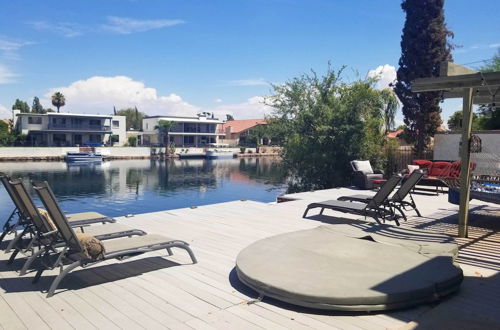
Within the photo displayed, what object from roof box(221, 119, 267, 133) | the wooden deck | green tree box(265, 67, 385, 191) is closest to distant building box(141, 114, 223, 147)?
roof box(221, 119, 267, 133)

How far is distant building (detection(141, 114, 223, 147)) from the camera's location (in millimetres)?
73875

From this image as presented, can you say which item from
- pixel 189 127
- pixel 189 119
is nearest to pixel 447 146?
pixel 189 127

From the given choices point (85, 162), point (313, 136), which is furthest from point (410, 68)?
point (85, 162)

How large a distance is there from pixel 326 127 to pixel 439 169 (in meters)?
5.51

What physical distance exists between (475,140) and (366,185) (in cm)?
728

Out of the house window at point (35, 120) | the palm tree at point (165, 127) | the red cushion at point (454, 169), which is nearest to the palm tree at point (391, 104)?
the red cushion at point (454, 169)

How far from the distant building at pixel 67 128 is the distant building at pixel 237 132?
2251 cm

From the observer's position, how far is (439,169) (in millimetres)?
14125

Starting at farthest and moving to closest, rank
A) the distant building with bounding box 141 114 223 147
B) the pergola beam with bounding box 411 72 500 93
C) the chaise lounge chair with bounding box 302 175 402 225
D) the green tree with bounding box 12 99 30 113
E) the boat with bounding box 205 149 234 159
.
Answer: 1. the green tree with bounding box 12 99 30 113
2. the distant building with bounding box 141 114 223 147
3. the boat with bounding box 205 149 234 159
4. the chaise lounge chair with bounding box 302 175 402 225
5. the pergola beam with bounding box 411 72 500 93

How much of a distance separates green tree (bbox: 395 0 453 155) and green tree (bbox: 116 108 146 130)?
7545 centimetres

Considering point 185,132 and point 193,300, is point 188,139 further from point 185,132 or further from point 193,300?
point 193,300

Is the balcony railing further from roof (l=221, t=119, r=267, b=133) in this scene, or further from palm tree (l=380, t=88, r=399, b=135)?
palm tree (l=380, t=88, r=399, b=135)

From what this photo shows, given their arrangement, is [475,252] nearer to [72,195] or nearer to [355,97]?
[355,97]

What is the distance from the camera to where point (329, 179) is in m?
18.8
